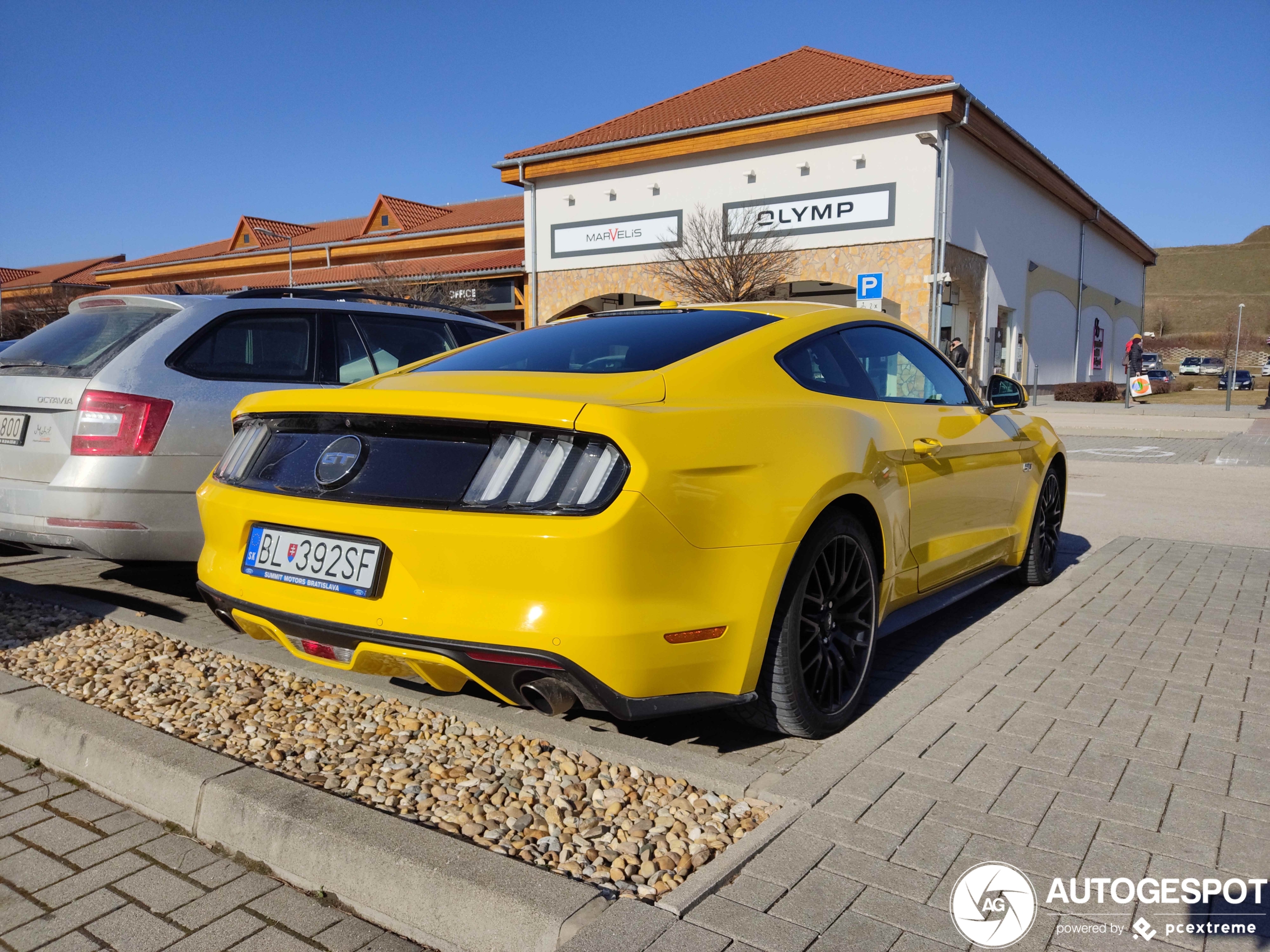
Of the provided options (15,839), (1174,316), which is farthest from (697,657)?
(1174,316)

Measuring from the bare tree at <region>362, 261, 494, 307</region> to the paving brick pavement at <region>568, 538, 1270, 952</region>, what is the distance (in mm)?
33323

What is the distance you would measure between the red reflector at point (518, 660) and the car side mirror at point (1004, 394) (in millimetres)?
3137

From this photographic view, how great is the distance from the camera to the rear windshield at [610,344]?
3.13 m

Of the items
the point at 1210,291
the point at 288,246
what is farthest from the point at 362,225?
the point at 1210,291

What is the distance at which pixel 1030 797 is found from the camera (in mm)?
2695

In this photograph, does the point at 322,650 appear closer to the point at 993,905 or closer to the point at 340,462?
the point at 340,462

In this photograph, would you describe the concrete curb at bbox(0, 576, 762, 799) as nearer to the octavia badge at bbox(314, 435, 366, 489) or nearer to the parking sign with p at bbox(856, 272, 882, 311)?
the octavia badge at bbox(314, 435, 366, 489)

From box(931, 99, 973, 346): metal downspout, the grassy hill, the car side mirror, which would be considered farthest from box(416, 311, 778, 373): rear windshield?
the grassy hill

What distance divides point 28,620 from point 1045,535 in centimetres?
544

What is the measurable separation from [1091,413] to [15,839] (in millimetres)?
26749

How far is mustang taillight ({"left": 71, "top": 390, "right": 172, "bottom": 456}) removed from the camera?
4.31m

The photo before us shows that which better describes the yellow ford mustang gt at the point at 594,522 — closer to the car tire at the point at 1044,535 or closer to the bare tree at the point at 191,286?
the car tire at the point at 1044,535

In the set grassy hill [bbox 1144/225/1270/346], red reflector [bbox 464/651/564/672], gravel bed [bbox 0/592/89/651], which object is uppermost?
grassy hill [bbox 1144/225/1270/346]

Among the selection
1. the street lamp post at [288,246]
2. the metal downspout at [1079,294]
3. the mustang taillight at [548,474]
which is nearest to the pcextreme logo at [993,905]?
the mustang taillight at [548,474]
